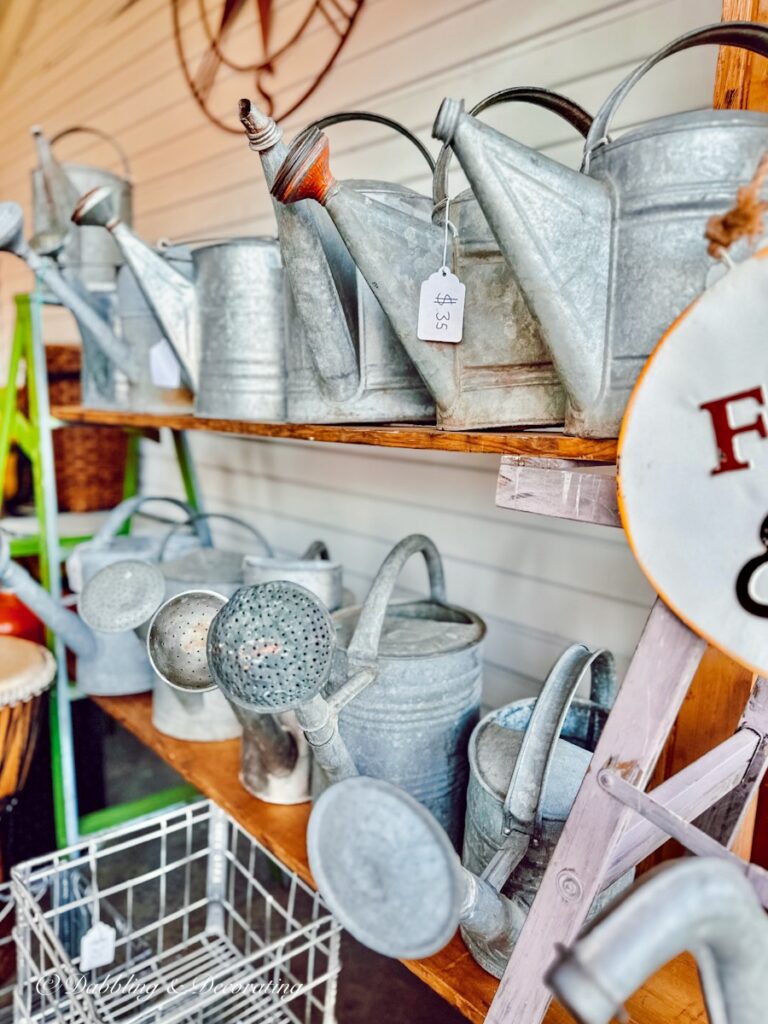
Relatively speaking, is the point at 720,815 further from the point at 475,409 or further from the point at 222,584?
the point at 222,584

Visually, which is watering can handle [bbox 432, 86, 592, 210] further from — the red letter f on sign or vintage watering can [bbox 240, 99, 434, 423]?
the red letter f on sign

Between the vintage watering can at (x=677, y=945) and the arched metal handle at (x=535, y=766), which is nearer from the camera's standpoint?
the vintage watering can at (x=677, y=945)

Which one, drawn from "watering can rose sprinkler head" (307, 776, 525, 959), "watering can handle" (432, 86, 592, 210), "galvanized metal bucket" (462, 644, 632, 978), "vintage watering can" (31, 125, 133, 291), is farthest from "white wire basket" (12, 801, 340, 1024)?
"vintage watering can" (31, 125, 133, 291)

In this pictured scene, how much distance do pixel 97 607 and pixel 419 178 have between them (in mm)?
1049

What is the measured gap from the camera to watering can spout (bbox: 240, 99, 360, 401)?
87cm

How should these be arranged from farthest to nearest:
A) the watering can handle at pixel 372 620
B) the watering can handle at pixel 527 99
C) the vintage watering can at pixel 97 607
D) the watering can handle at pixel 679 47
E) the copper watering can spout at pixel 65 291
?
the copper watering can spout at pixel 65 291 < the vintage watering can at pixel 97 607 < the watering can handle at pixel 372 620 < the watering can handle at pixel 527 99 < the watering can handle at pixel 679 47

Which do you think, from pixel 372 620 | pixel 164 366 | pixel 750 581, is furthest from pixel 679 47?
pixel 164 366

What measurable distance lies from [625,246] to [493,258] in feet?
0.53

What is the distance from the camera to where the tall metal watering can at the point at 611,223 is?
2.09ft

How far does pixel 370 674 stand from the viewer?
94cm

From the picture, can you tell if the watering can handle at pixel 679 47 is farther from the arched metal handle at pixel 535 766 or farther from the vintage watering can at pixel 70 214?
the vintage watering can at pixel 70 214

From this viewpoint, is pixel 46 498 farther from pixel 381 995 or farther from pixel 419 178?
pixel 381 995

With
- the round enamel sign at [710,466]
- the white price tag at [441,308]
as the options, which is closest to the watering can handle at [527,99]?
the white price tag at [441,308]

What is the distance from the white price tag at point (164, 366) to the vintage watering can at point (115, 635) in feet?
1.01
